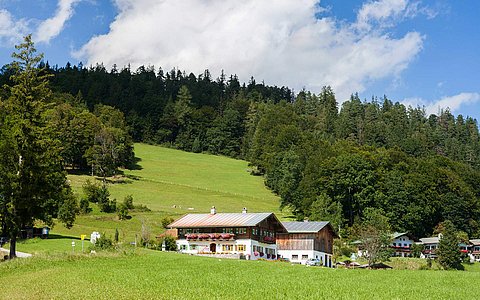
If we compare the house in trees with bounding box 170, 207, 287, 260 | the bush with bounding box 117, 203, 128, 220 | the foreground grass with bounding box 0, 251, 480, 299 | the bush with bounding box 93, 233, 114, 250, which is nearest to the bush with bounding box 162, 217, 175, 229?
the bush with bounding box 117, 203, 128, 220

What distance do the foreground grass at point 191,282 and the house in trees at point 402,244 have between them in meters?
61.1

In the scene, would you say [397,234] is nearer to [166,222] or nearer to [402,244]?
[402,244]

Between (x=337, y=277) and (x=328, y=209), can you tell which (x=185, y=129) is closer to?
(x=328, y=209)

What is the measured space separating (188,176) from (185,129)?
54.2m

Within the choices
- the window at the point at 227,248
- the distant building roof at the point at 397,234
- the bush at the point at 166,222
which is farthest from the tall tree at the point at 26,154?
the distant building roof at the point at 397,234

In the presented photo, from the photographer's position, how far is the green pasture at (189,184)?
104 metres

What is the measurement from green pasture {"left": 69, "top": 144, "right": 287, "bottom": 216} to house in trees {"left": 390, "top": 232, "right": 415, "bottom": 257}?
21995 millimetres

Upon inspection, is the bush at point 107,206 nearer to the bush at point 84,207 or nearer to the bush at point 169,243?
the bush at point 84,207

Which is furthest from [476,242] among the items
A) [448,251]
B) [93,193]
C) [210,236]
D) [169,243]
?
[93,193]

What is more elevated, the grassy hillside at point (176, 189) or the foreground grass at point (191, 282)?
the grassy hillside at point (176, 189)

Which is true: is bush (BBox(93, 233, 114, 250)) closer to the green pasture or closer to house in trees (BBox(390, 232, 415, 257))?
the green pasture

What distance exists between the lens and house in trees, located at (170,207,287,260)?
228ft

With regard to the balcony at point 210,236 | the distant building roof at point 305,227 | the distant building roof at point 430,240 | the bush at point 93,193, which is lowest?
the distant building roof at point 430,240

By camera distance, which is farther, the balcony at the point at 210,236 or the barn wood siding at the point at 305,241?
the barn wood siding at the point at 305,241
